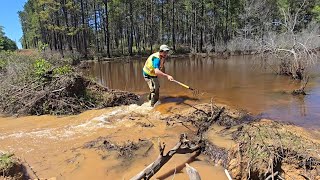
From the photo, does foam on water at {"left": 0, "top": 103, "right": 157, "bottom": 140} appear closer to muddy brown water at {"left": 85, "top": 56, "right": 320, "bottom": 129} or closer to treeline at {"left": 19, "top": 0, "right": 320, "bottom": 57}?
muddy brown water at {"left": 85, "top": 56, "right": 320, "bottom": 129}

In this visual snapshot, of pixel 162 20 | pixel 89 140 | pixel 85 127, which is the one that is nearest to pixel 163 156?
pixel 89 140

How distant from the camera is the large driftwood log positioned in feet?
14.7

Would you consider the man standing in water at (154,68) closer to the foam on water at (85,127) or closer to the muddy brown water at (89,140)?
the muddy brown water at (89,140)

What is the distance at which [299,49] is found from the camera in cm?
1288

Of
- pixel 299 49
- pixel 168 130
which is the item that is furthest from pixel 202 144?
pixel 299 49

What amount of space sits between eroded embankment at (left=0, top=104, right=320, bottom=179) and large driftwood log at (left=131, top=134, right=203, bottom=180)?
16 centimetres

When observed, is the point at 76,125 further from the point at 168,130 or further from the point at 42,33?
the point at 42,33

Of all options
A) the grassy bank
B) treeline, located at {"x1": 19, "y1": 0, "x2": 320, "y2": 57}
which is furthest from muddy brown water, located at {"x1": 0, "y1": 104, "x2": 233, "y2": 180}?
treeline, located at {"x1": 19, "y1": 0, "x2": 320, "y2": 57}

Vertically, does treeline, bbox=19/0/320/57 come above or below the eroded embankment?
above

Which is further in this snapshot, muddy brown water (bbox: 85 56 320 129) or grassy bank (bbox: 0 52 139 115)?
grassy bank (bbox: 0 52 139 115)

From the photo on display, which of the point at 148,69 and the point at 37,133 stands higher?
the point at 148,69

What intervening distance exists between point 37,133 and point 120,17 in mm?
36684

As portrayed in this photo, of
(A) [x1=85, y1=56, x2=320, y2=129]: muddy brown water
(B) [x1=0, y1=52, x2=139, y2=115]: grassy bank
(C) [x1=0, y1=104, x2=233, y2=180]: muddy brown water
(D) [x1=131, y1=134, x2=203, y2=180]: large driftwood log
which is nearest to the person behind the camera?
(D) [x1=131, y1=134, x2=203, y2=180]: large driftwood log

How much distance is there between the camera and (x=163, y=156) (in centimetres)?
475
